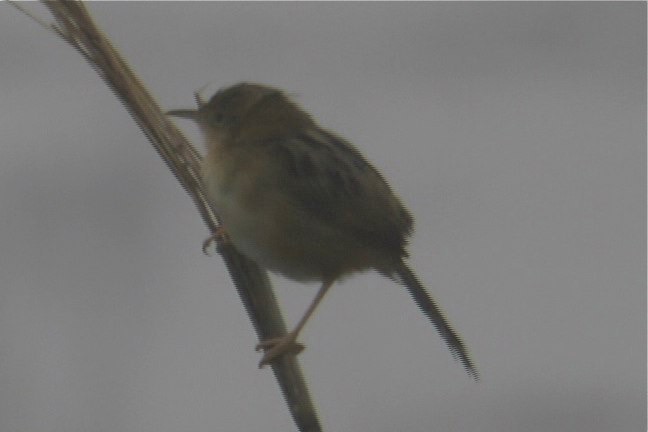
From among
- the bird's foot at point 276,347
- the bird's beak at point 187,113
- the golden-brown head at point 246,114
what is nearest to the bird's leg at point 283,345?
the bird's foot at point 276,347

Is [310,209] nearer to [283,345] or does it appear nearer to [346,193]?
[346,193]

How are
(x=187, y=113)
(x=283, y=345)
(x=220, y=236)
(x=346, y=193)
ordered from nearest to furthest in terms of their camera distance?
(x=283, y=345)
(x=220, y=236)
(x=346, y=193)
(x=187, y=113)

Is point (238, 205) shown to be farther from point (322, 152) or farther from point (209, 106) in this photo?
point (209, 106)

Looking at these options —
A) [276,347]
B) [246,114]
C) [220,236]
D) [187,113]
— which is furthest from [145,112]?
[187,113]

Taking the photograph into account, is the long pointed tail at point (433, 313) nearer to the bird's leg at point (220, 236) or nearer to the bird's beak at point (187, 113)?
the bird's leg at point (220, 236)

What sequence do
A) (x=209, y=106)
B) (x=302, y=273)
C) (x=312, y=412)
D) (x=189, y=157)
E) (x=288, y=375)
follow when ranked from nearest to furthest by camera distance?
1. (x=312, y=412)
2. (x=288, y=375)
3. (x=189, y=157)
4. (x=302, y=273)
5. (x=209, y=106)

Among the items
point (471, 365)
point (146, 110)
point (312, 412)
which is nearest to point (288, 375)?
point (312, 412)

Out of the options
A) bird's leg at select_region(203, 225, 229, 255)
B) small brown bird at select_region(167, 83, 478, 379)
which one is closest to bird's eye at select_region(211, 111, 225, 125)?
small brown bird at select_region(167, 83, 478, 379)
